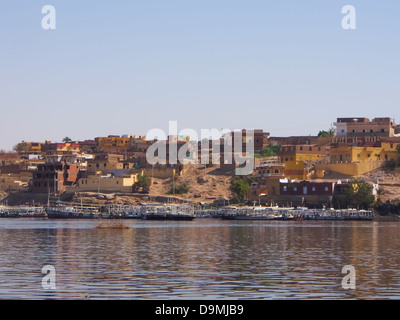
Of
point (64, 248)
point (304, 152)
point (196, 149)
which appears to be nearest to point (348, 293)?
point (64, 248)

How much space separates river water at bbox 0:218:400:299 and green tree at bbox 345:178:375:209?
4641 cm

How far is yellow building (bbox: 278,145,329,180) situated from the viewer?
4663 inches

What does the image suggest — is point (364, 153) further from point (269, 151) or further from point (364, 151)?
point (269, 151)

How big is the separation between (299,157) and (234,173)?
932 cm

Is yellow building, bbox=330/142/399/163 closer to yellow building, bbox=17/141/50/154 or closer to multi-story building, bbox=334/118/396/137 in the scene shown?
multi-story building, bbox=334/118/396/137

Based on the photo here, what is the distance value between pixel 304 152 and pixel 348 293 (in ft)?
310

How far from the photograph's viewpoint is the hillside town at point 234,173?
370 ft

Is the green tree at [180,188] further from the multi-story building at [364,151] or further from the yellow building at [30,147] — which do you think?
the yellow building at [30,147]

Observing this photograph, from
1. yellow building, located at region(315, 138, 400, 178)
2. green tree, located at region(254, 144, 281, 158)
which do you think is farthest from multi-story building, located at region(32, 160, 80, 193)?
yellow building, located at region(315, 138, 400, 178)

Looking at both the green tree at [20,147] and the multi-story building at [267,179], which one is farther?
the green tree at [20,147]

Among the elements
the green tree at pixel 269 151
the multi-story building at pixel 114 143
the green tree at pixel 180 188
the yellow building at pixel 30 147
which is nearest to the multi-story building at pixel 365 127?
the green tree at pixel 269 151

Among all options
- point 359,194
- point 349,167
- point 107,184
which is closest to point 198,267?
point 359,194

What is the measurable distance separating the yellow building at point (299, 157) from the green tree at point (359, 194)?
10.8 m

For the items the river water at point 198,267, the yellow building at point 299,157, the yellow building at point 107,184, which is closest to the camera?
the river water at point 198,267
